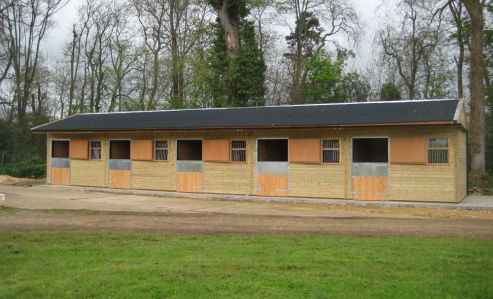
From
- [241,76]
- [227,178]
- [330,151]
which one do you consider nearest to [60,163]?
[227,178]

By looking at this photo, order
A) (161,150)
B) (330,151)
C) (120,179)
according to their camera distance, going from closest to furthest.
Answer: (330,151), (161,150), (120,179)

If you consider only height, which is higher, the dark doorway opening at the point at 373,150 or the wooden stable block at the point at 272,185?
the dark doorway opening at the point at 373,150

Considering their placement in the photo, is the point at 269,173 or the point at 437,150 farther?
the point at 269,173

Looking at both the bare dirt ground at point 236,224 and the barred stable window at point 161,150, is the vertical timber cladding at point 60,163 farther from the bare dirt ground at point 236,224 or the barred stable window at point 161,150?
the bare dirt ground at point 236,224

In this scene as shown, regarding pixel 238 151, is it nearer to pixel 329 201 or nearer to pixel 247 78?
pixel 329 201

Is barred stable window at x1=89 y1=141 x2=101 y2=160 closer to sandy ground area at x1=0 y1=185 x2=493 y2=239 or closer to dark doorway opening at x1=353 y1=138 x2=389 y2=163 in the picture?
sandy ground area at x1=0 y1=185 x2=493 y2=239

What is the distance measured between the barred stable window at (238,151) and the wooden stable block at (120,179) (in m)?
5.34

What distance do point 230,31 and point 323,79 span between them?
10693 millimetres

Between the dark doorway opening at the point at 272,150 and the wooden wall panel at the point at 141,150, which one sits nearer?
the dark doorway opening at the point at 272,150

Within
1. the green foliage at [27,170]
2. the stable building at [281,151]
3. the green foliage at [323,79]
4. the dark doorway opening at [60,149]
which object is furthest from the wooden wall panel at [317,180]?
the green foliage at [323,79]

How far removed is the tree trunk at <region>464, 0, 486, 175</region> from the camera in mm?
24625

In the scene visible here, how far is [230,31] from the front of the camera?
118ft

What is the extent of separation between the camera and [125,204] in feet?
61.0

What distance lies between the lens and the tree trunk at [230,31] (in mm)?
35812
